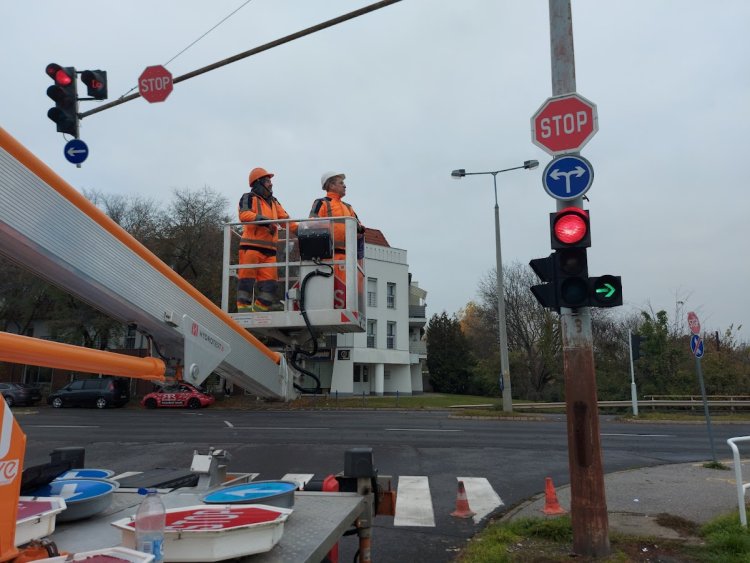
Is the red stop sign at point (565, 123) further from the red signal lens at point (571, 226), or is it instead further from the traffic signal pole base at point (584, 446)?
the traffic signal pole base at point (584, 446)

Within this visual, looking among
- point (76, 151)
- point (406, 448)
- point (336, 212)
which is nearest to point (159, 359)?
point (336, 212)

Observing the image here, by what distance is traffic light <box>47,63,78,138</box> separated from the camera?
787cm

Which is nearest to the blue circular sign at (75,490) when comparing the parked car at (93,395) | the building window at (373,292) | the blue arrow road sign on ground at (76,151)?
the blue arrow road sign on ground at (76,151)

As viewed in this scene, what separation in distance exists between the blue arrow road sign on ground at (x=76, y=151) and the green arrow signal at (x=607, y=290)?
21.8 ft

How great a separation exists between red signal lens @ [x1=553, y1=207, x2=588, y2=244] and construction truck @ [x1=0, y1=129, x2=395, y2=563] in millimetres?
1981

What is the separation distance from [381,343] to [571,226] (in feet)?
123

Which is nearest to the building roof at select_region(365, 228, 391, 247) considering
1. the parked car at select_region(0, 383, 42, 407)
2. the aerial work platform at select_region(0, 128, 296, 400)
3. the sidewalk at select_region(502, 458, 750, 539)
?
the parked car at select_region(0, 383, 42, 407)

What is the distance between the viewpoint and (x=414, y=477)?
928cm

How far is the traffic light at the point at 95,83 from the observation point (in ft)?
26.3

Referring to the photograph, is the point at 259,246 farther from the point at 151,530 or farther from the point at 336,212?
the point at 151,530

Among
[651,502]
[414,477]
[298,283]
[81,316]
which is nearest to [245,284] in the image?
[298,283]

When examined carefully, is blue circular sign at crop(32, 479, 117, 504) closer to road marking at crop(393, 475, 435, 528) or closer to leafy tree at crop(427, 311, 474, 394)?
road marking at crop(393, 475, 435, 528)

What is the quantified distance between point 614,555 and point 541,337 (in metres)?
38.2

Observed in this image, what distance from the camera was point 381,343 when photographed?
1677 inches
